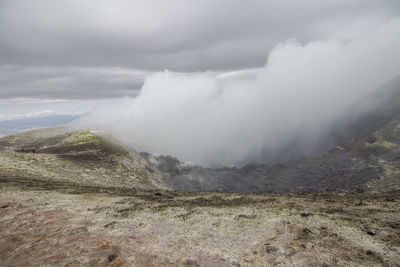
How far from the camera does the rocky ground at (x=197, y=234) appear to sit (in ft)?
64.9

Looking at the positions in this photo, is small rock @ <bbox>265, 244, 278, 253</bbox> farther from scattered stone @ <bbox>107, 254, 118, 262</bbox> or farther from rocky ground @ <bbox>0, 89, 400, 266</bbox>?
scattered stone @ <bbox>107, 254, 118, 262</bbox>

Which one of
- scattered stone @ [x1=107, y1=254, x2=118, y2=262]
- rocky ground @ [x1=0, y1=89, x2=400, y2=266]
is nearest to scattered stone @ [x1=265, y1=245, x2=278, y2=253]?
rocky ground @ [x1=0, y1=89, x2=400, y2=266]

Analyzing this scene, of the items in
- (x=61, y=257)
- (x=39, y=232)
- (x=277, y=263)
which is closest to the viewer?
(x=277, y=263)

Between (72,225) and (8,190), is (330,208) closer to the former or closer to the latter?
(72,225)

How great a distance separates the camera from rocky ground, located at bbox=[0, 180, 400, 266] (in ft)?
64.9

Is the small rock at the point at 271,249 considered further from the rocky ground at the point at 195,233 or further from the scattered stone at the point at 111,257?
the scattered stone at the point at 111,257

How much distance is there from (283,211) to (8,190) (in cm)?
4162

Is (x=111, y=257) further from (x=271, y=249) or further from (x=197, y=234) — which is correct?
(x=271, y=249)

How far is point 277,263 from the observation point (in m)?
19.0

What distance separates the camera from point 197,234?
24203 mm

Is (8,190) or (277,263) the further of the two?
(8,190)

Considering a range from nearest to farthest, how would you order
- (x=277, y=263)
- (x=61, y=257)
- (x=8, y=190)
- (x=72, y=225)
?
(x=277, y=263) < (x=61, y=257) < (x=72, y=225) < (x=8, y=190)

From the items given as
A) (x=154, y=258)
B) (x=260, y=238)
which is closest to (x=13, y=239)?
(x=154, y=258)

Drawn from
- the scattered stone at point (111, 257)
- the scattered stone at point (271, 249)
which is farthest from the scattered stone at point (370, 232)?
the scattered stone at point (111, 257)
